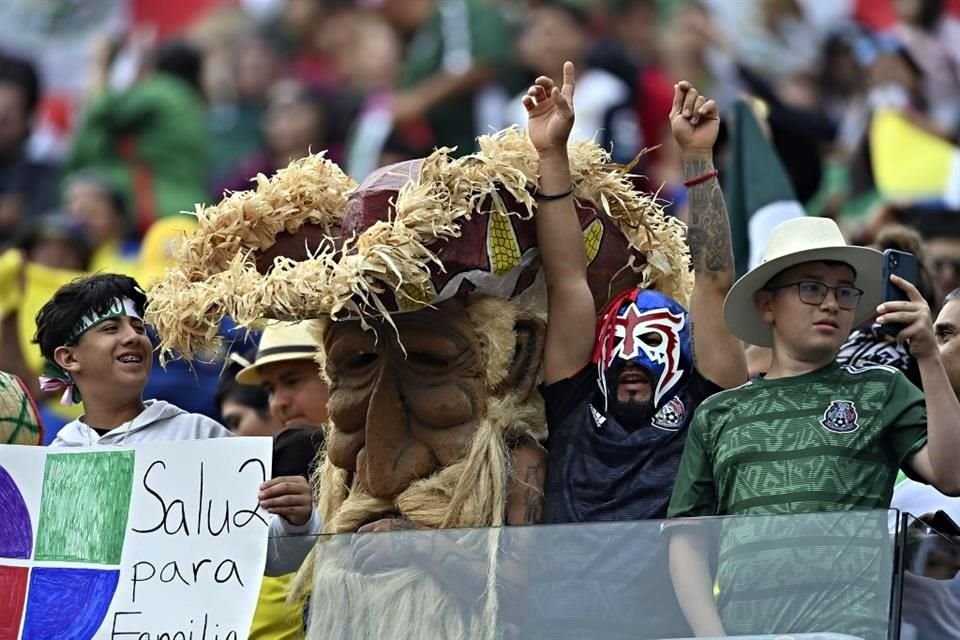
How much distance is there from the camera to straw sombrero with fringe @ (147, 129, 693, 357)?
15.3 ft

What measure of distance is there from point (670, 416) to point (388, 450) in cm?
70

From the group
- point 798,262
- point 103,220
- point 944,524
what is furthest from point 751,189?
point 103,220

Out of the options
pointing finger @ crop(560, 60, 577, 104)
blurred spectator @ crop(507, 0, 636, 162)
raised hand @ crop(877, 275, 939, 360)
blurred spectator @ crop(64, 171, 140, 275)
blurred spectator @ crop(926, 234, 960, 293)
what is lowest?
raised hand @ crop(877, 275, 939, 360)

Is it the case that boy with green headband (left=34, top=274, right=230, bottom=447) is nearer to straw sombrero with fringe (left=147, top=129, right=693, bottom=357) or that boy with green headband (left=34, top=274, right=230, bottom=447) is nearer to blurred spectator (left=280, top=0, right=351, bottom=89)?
straw sombrero with fringe (left=147, top=129, right=693, bottom=357)

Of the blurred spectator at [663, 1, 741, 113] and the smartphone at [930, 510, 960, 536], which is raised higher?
the blurred spectator at [663, 1, 741, 113]

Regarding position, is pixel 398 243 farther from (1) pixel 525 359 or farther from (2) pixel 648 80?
(2) pixel 648 80

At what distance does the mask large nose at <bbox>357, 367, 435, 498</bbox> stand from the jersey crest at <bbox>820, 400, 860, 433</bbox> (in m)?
1.09

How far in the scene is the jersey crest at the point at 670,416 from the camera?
4707 mm

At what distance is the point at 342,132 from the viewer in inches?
482

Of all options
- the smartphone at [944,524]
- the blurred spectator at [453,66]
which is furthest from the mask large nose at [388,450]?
the blurred spectator at [453,66]

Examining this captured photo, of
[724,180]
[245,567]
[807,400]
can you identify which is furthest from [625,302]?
[724,180]

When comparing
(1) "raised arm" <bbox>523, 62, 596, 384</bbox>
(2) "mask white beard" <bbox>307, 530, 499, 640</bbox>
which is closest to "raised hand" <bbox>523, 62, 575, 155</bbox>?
(1) "raised arm" <bbox>523, 62, 596, 384</bbox>

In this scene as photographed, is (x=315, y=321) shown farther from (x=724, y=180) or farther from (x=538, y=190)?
(x=724, y=180)

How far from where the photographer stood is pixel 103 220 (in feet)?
36.4
